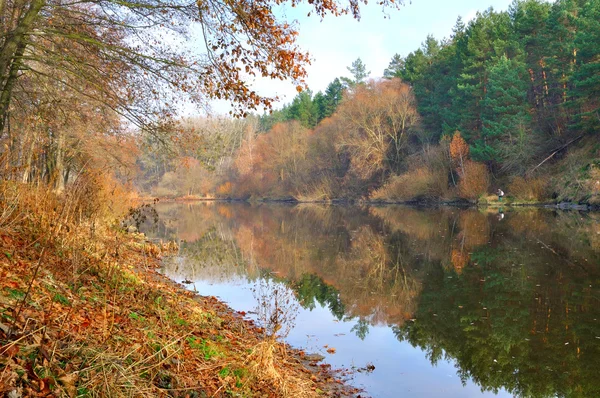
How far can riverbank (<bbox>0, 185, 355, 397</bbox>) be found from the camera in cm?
316

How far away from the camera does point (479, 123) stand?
45.3m

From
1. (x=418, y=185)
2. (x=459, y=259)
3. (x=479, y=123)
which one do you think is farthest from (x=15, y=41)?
(x=479, y=123)

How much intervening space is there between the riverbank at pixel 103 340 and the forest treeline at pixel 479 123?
31.0 meters

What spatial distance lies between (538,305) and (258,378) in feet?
22.4

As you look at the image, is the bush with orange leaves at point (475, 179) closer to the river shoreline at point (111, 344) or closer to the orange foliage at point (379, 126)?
the orange foliage at point (379, 126)

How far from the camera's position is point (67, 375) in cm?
311

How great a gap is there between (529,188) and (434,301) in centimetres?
3185

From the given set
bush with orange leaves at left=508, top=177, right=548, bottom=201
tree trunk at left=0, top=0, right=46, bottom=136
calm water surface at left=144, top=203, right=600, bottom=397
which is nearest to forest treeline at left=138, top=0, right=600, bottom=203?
bush with orange leaves at left=508, top=177, right=548, bottom=201

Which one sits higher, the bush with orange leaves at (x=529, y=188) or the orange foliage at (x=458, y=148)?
the orange foliage at (x=458, y=148)

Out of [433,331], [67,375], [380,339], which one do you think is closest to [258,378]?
[67,375]

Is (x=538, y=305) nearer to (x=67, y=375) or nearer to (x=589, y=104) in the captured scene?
(x=67, y=375)

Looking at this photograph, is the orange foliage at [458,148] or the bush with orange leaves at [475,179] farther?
the orange foliage at [458,148]

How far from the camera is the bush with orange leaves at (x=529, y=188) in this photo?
37.0 metres

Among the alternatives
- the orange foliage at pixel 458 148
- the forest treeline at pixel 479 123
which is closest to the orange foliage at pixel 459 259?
the forest treeline at pixel 479 123
